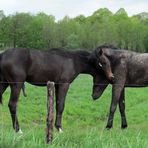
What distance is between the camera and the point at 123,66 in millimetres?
10812

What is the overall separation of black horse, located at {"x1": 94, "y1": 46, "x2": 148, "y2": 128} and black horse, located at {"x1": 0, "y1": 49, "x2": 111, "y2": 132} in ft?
1.67

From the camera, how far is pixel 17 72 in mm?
9930

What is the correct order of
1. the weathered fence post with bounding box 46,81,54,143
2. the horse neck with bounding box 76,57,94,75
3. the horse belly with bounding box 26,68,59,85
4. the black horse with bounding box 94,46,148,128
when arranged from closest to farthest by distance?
1. the weathered fence post with bounding box 46,81,54,143
2. the horse belly with bounding box 26,68,59,85
3. the black horse with bounding box 94,46,148,128
4. the horse neck with bounding box 76,57,94,75

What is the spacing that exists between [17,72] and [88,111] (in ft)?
24.1

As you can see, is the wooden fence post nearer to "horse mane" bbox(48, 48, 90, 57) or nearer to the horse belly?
the horse belly

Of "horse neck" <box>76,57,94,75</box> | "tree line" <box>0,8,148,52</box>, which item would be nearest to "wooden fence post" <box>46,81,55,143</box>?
"horse neck" <box>76,57,94,75</box>

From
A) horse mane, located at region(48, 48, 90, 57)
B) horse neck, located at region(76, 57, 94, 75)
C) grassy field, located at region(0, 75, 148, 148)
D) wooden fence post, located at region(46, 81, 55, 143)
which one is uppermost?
horse mane, located at region(48, 48, 90, 57)

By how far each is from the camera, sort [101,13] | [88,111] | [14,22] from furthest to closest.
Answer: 1. [101,13]
2. [14,22]
3. [88,111]

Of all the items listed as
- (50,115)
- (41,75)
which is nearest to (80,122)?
(41,75)

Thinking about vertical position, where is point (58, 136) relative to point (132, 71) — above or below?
below

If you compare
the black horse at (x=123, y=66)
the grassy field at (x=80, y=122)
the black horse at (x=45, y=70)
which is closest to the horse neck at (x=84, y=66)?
the black horse at (x=45, y=70)

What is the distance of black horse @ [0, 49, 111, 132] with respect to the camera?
32.7ft

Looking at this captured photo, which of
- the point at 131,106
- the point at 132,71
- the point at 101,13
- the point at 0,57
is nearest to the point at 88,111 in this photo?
the point at 131,106

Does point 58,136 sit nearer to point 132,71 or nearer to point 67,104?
point 132,71
